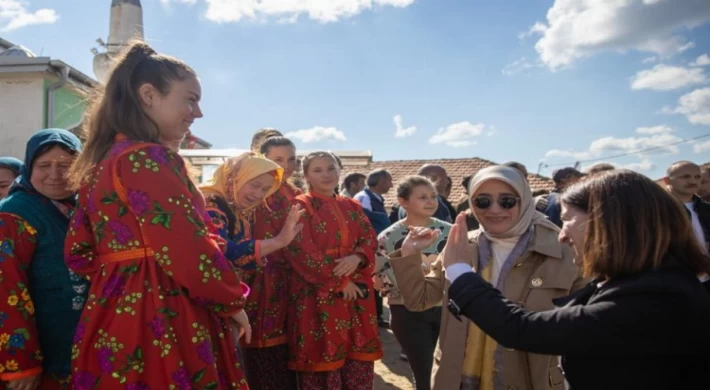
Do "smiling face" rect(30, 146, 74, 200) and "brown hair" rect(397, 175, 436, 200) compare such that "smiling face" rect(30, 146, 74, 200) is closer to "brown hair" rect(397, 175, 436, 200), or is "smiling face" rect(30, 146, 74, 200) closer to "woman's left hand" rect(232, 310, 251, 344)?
"woman's left hand" rect(232, 310, 251, 344)

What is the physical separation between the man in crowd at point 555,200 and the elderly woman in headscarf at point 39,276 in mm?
3422

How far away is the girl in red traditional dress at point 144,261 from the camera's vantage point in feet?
5.75

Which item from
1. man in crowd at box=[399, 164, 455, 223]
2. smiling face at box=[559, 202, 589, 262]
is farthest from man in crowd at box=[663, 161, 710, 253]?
smiling face at box=[559, 202, 589, 262]

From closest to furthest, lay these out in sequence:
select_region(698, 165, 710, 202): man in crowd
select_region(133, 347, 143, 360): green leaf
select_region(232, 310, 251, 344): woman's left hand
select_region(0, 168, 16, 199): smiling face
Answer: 1. select_region(133, 347, 143, 360): green leaf
2. select_region(232, 310, 251, 344): woman's left hand
3. select_region(0, 168, 16, 199): smiling face
4. select_region(698, 165, 710, 202): man in crowd

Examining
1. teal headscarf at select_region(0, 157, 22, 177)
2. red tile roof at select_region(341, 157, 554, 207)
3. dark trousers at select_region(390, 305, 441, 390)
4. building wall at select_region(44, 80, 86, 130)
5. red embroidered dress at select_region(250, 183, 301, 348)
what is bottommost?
dark trousers at select_region(390, 305, 441, 390)

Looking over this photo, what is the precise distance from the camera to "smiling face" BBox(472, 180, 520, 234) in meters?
2.45

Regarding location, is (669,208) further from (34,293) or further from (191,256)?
(34,293)

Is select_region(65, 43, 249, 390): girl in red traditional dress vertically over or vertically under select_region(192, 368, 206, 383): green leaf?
over

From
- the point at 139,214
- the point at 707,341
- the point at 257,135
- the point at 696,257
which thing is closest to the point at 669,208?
the point at 696,257

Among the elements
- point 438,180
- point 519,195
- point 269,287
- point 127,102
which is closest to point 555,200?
point 438,180

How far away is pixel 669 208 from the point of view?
159 cm

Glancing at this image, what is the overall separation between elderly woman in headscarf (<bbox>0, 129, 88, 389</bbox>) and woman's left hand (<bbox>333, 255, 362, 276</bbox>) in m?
1.74

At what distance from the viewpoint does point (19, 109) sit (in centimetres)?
1232

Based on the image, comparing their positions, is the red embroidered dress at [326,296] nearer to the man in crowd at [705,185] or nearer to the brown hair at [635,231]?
the brown hair at [635,231]
